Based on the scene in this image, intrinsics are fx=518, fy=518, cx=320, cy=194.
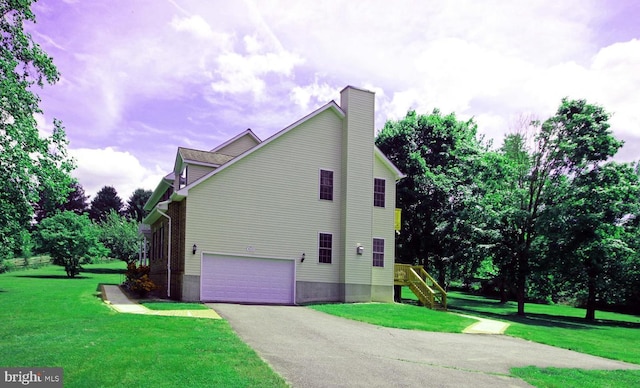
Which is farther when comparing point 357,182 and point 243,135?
point 243,135

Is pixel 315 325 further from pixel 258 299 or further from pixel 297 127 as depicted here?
pixel 297 127

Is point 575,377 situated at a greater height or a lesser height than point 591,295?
greater

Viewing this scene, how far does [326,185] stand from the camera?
74.4 ft

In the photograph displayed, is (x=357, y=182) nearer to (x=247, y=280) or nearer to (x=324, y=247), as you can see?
(x=324, y=247)

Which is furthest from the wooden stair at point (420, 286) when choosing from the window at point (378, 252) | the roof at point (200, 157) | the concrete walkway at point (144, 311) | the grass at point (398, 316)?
the concrete walkway at point (144, 311)

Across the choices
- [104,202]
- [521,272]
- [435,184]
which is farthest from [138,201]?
[521,272]

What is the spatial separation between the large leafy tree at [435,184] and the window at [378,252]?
677 centimetres

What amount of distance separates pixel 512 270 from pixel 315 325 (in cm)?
1807

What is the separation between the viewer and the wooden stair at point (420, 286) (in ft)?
76.1

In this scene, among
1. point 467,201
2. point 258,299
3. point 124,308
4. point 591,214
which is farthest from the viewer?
point 467,201

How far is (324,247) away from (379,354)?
11664 millimetres

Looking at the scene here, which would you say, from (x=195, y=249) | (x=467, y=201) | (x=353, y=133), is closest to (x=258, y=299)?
(x=195, y=249)

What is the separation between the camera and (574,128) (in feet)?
92.1

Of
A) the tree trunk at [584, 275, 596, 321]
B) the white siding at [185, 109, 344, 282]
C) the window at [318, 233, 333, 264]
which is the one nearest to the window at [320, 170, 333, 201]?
the white siding at [185, 109, 344, 282]
